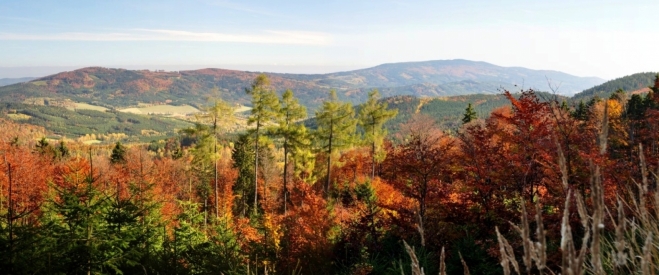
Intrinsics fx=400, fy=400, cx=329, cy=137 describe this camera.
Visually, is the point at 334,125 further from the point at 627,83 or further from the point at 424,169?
the point at 627,83

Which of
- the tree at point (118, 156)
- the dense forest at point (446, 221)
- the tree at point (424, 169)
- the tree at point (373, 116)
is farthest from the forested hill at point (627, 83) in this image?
the tree at point (424, 169)

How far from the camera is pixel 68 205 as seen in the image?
604 centimetres

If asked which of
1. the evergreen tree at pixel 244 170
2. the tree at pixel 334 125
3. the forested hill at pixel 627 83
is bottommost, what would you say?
the evergreen tree at pixel 244 170

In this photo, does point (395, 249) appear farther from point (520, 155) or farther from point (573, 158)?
point (573, 158)

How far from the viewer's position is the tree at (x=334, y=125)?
24609mm

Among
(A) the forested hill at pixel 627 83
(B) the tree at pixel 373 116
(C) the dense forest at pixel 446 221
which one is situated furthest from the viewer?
(A) the forested hill at pixel 627 83

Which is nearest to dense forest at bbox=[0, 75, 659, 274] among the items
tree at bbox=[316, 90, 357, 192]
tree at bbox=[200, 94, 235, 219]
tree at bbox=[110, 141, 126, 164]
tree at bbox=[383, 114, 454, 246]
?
tree at bbox=[383, 114, 454, 246]

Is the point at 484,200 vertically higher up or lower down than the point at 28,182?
higher up

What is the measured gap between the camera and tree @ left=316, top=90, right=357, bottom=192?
24609 mm

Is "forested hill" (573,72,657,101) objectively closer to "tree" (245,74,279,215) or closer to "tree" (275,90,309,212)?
"tree" (275,90,309,212)

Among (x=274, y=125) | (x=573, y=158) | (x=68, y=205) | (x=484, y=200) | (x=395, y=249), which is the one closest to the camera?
(x=68, y=205)

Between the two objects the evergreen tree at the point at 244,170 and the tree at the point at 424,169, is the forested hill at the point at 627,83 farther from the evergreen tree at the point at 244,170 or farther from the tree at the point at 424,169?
the tree at the point at 424,169

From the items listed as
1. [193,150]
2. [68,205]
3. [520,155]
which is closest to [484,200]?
[520,155]

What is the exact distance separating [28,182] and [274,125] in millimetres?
13753
